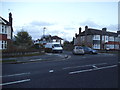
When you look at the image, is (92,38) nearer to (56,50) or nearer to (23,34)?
(56,50)

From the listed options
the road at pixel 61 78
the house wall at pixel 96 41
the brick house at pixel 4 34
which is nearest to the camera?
the road at pixel 61 78

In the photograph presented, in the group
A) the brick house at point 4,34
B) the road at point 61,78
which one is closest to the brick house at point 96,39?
the brick house at point 4,34

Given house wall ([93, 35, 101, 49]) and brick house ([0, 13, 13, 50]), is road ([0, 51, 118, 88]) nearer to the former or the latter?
brick house ([0, 13, 13, 50])

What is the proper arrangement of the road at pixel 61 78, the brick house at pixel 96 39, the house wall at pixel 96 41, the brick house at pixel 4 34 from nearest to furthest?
the road at pixel 61 78
the brick house at pixel 4 34
the brick house at pixel 96 39
the house wall at pixel 96 41

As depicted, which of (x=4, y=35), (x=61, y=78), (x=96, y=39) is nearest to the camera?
(x=61, y=78)

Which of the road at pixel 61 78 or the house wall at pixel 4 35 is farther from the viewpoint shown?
the house wall at pixel 4 35

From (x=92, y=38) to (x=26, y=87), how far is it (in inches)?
1741

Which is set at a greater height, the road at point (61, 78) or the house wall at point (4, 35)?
the house wall at point (4, 35)

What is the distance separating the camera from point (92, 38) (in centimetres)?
4681

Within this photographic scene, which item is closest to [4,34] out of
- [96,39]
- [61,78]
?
[61,78]

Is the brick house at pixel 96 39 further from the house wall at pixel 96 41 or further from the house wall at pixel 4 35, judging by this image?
the house wall at pixel 4 35

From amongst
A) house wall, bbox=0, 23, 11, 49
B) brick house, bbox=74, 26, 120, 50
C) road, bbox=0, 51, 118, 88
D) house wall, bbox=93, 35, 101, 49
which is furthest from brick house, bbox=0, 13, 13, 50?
house wall, bbox=93, 35, 101, 49

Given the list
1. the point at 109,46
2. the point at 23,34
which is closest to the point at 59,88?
the point at 23,34

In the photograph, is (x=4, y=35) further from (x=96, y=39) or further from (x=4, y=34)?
(x=96, y=39)
